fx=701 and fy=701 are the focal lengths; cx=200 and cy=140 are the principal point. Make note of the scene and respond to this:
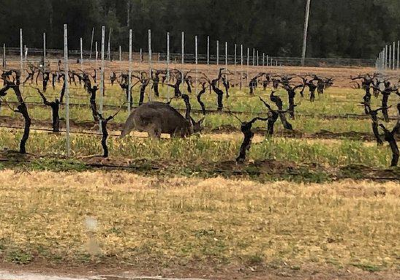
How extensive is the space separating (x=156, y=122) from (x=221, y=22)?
49.2 metres

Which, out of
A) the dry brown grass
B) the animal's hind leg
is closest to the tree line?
the animal's hind leg

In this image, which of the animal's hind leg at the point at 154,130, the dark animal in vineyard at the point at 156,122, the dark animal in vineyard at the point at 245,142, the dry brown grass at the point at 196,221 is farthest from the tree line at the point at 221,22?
the dry brown grass at the point at 196,221

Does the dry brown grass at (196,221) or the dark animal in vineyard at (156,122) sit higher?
the dark animal in vineyard at (156,122)

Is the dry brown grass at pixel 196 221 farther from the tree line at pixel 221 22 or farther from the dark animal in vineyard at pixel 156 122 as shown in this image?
the tree line at pixel 221 22

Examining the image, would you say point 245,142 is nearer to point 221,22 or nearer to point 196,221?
point 196,221

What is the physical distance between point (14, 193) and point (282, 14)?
61.5 meters

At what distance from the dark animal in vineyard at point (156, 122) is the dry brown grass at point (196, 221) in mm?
3780

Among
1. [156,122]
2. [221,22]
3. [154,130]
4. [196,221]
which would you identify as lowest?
[196,221]

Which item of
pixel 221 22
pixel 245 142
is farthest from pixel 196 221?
pixel 221 22

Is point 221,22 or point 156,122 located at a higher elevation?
point 221,22

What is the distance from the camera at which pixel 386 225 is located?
8812 millimetres

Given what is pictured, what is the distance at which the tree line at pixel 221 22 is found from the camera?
58.5 meters

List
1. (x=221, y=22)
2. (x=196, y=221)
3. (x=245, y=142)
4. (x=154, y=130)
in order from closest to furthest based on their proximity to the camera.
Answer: (x=196, y=221), (x=245, y=142), (x=154, y=130), (x=221, y=22)

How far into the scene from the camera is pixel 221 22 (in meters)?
64.0
